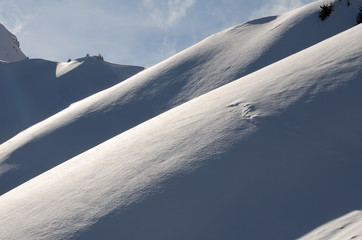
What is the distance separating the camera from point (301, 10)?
30.3 feet

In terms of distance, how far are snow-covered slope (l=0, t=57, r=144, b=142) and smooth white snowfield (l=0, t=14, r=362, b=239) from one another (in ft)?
25.9

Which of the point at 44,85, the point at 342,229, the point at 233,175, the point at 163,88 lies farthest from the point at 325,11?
the point at 44,85

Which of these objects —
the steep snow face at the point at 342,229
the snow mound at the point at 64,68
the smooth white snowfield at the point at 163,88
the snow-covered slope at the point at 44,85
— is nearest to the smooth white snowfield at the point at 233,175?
the steep snow face at the point at 342,229

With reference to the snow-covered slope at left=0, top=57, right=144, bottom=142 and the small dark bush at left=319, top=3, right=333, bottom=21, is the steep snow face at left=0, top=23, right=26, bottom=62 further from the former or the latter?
the small dark bush at left=319, top=3, right=333, bottom=21

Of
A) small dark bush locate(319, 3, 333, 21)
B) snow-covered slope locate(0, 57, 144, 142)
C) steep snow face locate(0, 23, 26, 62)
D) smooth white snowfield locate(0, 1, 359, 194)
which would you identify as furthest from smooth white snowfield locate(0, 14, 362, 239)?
steep snow face locate(0, 23, 26, 62)

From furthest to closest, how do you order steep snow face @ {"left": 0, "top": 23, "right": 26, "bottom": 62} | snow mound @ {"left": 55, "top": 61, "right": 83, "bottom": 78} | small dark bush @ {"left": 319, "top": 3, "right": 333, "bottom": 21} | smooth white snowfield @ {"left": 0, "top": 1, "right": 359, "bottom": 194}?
steep snow face @ {"left": 0, "top": 23, "right": 26, "bottom": 62} < snow mound @ {"left": 55, "top": 61, "right": 83, "bottom": 78} < small dark bush @ {"left": 319, "top": 3, "right": 333, "bottom": 21} < smooth white snowfield @ {"left": 0, "top": 1, "right": 359, "bottom": 194}

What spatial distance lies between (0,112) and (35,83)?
2.47 metres

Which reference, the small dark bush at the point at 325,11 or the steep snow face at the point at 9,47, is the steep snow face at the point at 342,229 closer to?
the small dark bush at the point at 325,11

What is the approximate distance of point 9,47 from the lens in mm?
40438

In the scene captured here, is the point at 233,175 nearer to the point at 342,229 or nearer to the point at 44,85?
the point at 342,229

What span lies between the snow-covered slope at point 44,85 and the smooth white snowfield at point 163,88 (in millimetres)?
2933

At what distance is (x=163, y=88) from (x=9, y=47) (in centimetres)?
4057

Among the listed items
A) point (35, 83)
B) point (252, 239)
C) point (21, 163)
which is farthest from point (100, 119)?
point (35, 83)

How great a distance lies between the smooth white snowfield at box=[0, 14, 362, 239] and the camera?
85.4 inches
